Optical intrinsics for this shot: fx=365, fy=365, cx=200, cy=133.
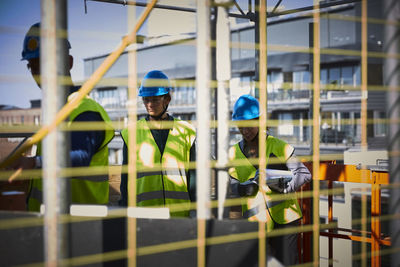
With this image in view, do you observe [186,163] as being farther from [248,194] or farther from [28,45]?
[28,45]

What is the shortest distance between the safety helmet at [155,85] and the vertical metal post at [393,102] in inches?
61.2

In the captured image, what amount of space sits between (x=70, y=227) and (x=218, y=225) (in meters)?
0.62

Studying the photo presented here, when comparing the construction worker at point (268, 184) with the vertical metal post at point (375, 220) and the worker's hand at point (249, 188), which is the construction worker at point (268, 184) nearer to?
the worker's hand at point (249, 188)

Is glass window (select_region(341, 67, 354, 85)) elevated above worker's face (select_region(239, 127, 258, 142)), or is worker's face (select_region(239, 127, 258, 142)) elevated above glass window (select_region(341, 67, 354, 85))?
glass window (select_region(341, 67, 354, 85))

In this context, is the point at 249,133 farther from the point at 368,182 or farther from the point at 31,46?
the point at 31,46

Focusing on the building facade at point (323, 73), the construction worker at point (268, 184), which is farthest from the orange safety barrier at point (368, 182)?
the building facade at point (323, 73)

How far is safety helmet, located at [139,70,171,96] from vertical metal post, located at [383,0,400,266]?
1555 mm

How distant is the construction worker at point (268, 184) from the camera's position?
2.81 meters

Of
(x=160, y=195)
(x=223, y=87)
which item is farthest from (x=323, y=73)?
(x=223, y=87)

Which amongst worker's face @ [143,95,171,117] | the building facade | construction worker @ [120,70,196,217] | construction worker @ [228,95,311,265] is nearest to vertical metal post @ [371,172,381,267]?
construction worker @ [228,95,311,265]

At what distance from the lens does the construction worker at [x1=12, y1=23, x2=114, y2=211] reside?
1.96 metres

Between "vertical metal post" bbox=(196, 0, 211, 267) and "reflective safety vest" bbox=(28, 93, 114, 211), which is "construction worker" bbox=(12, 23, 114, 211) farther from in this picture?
"vertical metal post" bbox=(196, 0, 211, 267)

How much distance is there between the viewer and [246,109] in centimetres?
321

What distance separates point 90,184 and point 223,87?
41.9 inches
